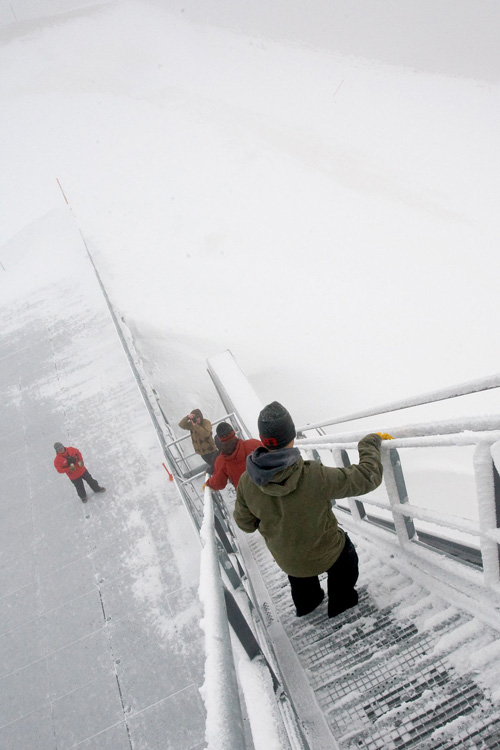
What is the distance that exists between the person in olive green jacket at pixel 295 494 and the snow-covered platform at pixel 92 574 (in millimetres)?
2536

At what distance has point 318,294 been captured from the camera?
17047mm

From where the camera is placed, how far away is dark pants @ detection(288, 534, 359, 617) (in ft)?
8.25

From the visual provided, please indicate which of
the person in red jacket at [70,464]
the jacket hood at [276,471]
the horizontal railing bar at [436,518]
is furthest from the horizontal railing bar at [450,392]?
the person in red jacket at [70,464]

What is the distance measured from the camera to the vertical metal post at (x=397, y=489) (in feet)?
8.22

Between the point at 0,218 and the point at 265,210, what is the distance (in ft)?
46.2

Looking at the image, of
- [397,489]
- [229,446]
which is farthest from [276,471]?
[229,446]

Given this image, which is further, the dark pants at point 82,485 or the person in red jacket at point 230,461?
the dark pants at point 82,485

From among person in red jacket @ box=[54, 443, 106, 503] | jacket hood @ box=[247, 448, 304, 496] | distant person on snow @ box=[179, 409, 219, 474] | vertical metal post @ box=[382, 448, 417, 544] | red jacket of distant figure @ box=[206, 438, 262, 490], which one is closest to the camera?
jacket hood @ box=[247, 448, 304, 496]

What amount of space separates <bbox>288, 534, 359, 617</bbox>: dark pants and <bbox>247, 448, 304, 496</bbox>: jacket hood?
32.2 inches

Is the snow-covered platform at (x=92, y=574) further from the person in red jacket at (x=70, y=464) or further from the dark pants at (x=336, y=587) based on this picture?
the dark pants at (x=336, y=587)

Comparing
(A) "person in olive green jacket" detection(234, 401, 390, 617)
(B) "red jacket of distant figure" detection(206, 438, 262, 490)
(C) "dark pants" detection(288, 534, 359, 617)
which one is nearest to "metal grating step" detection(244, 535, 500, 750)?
(C) "dark pants" detection(288, 534, 359, 617)

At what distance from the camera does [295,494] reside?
80.6 inches

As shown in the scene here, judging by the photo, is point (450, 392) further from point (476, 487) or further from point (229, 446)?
point (229, 446)

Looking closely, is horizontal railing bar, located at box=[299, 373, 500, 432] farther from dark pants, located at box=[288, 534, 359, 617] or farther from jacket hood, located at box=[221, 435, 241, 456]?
jacket hood, located at box=[221, 435, 241, 456]
